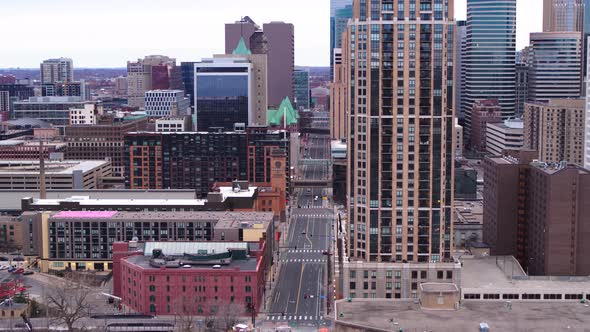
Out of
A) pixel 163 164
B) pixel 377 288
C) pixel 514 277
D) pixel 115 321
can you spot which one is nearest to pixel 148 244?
pixel 115 321

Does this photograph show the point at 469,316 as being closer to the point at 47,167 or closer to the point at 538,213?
the point at 538,213

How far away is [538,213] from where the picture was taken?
350 ft

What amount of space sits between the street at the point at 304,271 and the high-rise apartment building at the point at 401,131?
393 inches

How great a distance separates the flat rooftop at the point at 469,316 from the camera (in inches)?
3287

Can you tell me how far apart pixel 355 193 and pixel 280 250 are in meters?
41.9

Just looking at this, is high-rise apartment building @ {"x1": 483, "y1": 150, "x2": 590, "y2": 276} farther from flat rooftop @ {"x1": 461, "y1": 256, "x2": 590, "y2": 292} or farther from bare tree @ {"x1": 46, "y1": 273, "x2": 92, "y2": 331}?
bare tree @ {"x1": 46, "y1": 273, "x2": 92, "y2": 331}

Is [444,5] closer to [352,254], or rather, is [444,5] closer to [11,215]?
[352,254]

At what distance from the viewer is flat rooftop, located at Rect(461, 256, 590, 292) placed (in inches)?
3770

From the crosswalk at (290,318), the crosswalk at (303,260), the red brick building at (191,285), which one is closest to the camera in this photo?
the crosswalk at (290,318)

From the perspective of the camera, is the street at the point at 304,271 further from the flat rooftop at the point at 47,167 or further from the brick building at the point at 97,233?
the flat rooftop at the point at 47,167

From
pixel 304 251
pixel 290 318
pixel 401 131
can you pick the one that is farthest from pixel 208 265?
pixel 304 251

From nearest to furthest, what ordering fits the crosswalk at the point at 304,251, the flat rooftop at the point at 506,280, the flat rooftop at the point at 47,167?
1. the flat rooftop at the point at 506,280
2. the crosswalk at the point at 304,251
3. the flat rooftop at the point at 47,167

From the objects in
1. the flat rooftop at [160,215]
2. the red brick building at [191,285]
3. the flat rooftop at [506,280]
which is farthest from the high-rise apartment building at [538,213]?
the red brick building at [191,285]

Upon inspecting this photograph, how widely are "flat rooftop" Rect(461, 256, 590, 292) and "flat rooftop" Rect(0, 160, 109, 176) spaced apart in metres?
92.2
